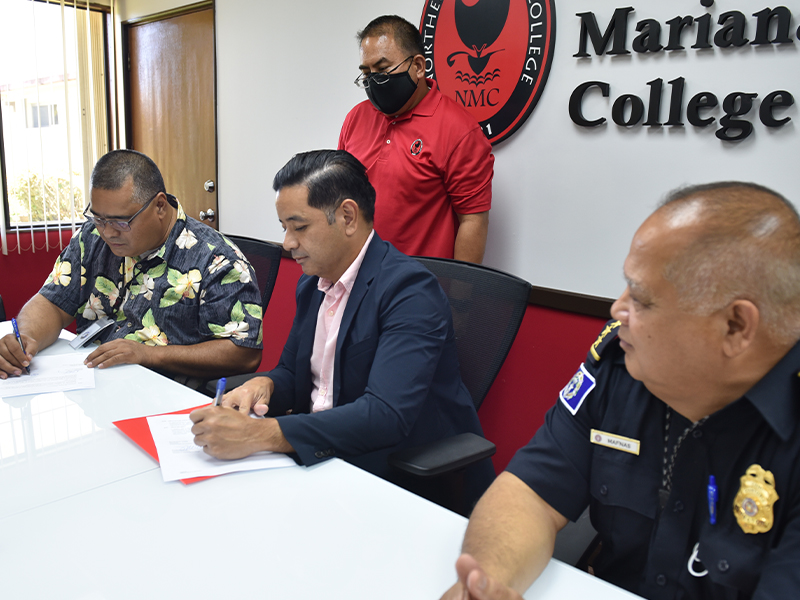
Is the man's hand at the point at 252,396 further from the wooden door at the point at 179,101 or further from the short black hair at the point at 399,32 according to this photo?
the wooden door at the point at 179,101

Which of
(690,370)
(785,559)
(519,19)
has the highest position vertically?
(519,19)

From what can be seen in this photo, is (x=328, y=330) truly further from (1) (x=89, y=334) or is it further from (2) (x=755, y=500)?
(2) (x=755, y=500)

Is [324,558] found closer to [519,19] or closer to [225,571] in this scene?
[225,571]

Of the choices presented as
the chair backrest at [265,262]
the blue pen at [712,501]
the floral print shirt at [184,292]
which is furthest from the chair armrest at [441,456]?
the chair backrest at [265,262]

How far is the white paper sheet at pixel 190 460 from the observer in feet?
3.74

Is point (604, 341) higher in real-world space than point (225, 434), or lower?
higher

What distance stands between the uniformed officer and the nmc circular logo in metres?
1.55

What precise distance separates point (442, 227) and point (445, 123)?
384 millimetres

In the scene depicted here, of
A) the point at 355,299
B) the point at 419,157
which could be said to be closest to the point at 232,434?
the point at 355,299

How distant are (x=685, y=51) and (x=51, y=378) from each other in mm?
2109

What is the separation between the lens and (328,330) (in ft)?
5.45

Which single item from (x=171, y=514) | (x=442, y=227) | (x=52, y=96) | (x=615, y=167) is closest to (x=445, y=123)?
(x=442, y=227)

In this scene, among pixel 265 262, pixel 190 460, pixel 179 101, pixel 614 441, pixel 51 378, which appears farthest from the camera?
pixel 179 101

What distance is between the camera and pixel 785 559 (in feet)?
2.57
